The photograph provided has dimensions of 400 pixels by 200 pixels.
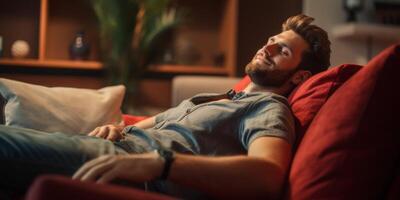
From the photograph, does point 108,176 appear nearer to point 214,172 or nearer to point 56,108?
point 214,172

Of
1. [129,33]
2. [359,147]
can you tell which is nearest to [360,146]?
[359,147]

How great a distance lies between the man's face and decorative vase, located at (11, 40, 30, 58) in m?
2.45

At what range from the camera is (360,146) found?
979 millimetres

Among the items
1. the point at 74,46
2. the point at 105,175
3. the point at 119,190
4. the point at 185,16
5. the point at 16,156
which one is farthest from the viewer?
the point at 185,16

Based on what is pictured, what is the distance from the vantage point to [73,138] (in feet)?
3.59

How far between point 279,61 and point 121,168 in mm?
694

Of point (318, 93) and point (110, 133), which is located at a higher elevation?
point (318, 93)

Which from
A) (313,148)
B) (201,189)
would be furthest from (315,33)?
(201,189)

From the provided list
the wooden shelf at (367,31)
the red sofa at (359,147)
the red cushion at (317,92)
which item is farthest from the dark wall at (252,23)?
the red sofa at (359,147)

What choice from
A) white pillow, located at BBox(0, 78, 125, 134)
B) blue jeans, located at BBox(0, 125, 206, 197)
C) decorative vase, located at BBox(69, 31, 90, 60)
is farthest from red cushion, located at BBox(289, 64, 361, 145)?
decorative vase, located at BBox(69, 31, 90, 60)

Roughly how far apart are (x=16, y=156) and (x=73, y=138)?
5.3 inches

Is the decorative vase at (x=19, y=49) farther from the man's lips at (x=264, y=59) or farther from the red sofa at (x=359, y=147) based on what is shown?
the red sofa at (x=359, y=147)

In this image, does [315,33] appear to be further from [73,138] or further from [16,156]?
[16,156]

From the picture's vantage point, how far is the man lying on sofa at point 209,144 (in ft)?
3.11
